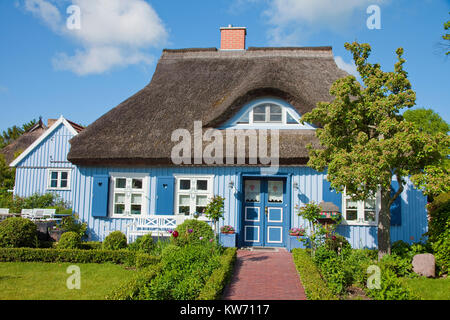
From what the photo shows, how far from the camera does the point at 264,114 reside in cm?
1192

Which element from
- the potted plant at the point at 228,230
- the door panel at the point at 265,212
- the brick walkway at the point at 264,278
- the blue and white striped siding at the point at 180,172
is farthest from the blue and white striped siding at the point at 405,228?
the potted plant at the point at 228,230

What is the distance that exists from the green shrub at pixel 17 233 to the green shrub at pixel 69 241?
0.76 metres

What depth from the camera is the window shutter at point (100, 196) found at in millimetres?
11609

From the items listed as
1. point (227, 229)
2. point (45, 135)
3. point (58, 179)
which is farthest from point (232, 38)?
point (58, 179)

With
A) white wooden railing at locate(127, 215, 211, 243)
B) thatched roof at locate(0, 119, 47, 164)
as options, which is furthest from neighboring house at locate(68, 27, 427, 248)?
thatched roof at locate(0, 119, 47, 164)

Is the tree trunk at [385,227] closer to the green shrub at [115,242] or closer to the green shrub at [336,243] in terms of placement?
the green shrub at [336,243]

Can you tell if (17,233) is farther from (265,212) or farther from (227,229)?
(265,212)

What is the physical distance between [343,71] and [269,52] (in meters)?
3.28

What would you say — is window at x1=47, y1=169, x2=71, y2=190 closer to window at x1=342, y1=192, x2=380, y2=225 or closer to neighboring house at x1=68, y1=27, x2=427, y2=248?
neighboring house at x1=68, y1=27, x2=427, y2=248

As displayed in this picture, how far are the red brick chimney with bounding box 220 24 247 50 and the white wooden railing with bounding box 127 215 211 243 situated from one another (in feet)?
28.8

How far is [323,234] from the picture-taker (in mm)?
9430

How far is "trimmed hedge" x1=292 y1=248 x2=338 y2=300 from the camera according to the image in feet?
19.8
